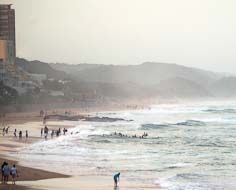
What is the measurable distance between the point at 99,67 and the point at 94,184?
78.9 metres

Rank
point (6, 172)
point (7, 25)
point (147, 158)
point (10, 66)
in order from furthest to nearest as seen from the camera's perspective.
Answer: point (10, 66) < point (7, 25) < point (147, 158) < point (6, 172)

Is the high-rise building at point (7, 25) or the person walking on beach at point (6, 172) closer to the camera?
the person walking on beach at point (6, 172)

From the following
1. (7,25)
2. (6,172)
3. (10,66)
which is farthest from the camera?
(10,66)

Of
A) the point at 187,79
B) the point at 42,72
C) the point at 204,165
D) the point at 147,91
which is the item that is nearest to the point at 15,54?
the point at 42,72

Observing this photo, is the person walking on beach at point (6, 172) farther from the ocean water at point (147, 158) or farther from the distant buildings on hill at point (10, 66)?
the distant buildings on hill at point (10, 66)

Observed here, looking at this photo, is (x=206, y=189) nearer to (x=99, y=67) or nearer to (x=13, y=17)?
(x=13, y=17)

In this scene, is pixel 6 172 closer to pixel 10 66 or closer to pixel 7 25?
pixel 7 25

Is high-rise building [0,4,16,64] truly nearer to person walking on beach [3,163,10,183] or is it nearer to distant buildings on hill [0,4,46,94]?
distant buildings on hill [0,4,46,94]

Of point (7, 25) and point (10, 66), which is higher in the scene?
point (7, 25)

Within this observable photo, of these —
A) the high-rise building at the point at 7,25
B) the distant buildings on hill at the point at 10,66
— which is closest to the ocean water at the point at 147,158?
the high-rise building at the point at 7,25

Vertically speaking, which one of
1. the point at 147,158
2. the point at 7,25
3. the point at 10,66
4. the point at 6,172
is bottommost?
the point at 147,158

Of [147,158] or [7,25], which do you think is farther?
[7,25]

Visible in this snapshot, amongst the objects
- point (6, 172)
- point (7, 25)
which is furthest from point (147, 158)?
point (7, 25)

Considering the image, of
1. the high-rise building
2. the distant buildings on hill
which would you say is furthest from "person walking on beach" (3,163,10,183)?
the distant buildings on hill
